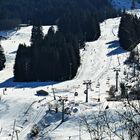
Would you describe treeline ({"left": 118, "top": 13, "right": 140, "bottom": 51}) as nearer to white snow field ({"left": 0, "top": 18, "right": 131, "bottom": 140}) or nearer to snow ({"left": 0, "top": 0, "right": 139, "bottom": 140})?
snow ({"left": 0, "top": 0, "right": 139, "bottom": 140})

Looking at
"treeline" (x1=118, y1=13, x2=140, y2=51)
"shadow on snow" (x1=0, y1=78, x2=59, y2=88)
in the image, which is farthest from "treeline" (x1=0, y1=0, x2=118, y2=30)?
"shadow on snow" (x1=0, y1=78, x2=59, y2=88)

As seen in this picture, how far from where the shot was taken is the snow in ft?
167

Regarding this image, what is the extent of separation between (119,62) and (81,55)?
12.7 m

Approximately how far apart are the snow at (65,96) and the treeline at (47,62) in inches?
81.9

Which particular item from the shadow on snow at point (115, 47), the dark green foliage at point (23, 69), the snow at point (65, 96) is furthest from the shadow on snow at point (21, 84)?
the shadow on snow at point (115, 47)

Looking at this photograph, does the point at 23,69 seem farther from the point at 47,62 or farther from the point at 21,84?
the point at 21,84

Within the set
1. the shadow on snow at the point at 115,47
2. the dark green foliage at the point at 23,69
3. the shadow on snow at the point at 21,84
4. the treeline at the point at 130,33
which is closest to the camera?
the treeline at the point at 130,33

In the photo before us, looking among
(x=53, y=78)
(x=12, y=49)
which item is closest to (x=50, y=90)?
(x=53, y=78)

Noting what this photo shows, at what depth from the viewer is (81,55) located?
311 ft

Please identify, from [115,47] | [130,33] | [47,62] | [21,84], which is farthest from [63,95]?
[130,33]

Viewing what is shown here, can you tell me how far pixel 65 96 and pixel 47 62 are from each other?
27.5 m

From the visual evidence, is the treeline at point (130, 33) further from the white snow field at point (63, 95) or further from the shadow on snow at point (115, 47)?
the white snow field at point (63, 95)

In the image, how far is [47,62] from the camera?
89.5 meters

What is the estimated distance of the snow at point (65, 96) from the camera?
50875 mm
